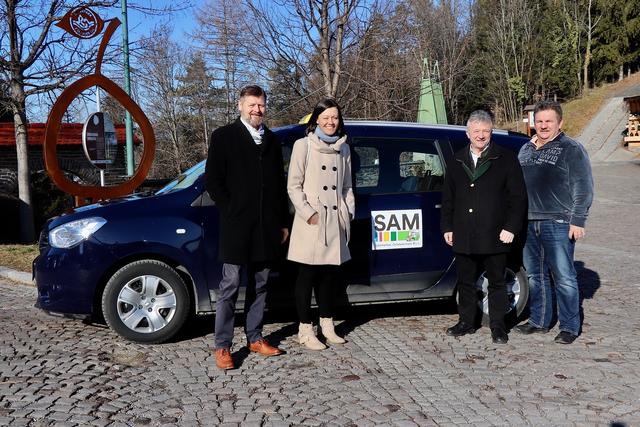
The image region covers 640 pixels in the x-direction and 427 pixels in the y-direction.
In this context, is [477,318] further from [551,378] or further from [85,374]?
[85,374]

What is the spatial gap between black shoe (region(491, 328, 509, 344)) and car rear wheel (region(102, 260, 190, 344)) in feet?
8.07

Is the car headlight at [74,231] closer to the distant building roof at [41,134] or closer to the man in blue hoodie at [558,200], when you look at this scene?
the man in blue hoodie at [558,200]

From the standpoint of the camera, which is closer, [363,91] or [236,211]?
[236,211]

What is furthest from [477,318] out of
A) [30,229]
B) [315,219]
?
[30,229]

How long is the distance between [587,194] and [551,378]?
148 cm

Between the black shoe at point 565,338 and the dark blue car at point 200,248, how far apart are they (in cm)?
77

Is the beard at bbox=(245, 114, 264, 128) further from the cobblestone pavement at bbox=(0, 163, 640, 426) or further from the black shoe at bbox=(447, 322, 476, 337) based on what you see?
the black shoe at bbox=(447, 322, 476, 337)

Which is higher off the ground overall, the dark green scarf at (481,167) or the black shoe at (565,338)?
the dark green scarf at (481,167)

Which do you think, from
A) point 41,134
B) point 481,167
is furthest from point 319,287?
point 41,134

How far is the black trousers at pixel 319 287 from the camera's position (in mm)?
5039

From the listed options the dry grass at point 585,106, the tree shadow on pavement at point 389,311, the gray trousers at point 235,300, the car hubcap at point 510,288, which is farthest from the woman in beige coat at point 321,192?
the dry grass at point 585,106

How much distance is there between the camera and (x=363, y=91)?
11.5 metres

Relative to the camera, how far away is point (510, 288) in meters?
5.86

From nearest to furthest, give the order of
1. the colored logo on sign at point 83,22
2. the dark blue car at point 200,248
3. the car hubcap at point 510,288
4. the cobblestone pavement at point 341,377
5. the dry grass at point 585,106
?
the cobblestone pavement at point 341,377 → the dark blue car at point 200,248 → the car hubcap at point 510,288 → the colored logo on sign at point 83,22 → the dry grass at point 585,106
